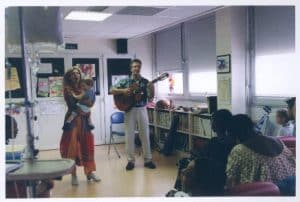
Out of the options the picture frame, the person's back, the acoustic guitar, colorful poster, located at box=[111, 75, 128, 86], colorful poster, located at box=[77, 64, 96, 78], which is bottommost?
the person's back

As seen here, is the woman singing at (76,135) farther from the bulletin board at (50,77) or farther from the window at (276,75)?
the window at (276,75)

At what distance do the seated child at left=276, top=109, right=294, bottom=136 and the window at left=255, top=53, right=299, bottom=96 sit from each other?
0.41 feet

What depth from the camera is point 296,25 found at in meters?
1.89

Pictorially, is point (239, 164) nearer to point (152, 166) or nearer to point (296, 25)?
point (152, 166)

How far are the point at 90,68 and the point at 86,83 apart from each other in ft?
0.35

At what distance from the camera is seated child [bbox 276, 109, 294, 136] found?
1923mm

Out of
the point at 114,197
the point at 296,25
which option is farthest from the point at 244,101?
the point at 114,197

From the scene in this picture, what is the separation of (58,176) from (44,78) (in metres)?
0.54

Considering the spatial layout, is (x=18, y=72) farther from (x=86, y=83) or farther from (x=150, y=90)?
(x=150, y=90)

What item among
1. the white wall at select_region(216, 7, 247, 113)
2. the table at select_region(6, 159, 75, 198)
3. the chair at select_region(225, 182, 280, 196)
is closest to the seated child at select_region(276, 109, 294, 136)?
the white wall at select_region(216, 7, 247, 113)

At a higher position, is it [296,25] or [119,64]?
[296,25]

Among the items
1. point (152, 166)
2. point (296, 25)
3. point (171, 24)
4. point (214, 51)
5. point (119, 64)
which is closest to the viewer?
point (296, 25)

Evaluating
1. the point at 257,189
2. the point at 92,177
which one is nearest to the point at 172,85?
the point at 92,177

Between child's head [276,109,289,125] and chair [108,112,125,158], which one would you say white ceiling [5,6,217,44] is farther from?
child's head [276,109,289,125]
